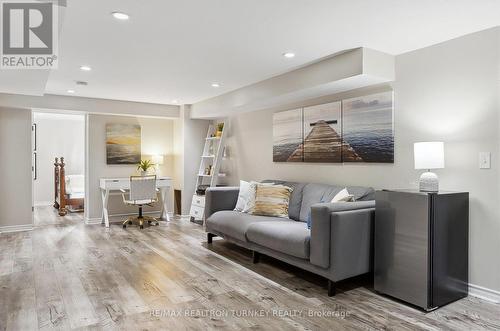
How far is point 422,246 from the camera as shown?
256cm

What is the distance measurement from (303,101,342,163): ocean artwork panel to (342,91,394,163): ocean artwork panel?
10 cm

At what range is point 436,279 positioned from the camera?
2.58m

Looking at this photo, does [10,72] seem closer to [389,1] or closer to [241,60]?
[241,60]

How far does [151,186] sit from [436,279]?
177 inches

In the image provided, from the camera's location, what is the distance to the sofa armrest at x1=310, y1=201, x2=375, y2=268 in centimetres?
278

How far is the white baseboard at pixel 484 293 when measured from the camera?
8.86 feet

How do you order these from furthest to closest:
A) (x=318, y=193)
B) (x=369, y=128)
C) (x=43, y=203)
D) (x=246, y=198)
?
(x=43, y=203)
(x=246, y=198)
(x=318, y=193)
(x=369, y=128)

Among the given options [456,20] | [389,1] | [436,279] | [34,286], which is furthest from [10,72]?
[436,279]

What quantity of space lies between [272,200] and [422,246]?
1942 mm

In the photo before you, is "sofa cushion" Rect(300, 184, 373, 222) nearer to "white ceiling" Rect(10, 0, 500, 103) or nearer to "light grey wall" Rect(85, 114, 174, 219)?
"white ceiling" Rect(10, 0, 500, 103)

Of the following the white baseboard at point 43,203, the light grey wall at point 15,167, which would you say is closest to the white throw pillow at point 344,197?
the light grey wall at point 15,167

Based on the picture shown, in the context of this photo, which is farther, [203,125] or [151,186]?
[203,125]

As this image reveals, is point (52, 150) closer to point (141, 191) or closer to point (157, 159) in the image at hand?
point (157, 159)

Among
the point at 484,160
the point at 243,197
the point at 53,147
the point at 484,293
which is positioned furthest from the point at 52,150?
the point at 484,293
